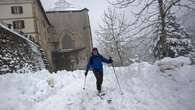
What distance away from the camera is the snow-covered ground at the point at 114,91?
9070 millimetres

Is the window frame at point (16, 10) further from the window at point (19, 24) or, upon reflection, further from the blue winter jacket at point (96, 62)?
the blue winter jacket at point (96, 62)

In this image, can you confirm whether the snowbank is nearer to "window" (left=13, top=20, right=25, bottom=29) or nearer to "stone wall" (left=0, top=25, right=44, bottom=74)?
"stone wall" (left=0, top=25, right=44, bottom=74)

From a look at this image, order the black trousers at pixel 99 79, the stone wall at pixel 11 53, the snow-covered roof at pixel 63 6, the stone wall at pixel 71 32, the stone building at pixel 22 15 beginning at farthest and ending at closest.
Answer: the snow-covered roof at pixel 63 6 → the stone wall at pixel 71 32 → the stone building at pixel 22 15 → the stone wall at pixel 11 53 → the black trousers at pixel 99 79

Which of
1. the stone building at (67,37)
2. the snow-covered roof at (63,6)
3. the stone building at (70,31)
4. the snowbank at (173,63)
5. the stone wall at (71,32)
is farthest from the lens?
the snow-covered roof at (63,6)

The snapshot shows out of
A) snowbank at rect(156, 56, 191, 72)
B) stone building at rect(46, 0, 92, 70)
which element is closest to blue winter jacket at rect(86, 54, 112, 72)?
snowbank at rect(156, 56, 191, 72)

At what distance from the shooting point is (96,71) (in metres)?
11.2

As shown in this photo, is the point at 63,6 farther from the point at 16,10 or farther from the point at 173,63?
the point at 173,63

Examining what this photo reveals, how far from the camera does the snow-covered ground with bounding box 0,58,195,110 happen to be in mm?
9070

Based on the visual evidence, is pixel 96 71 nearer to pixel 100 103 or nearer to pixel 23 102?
pixel 100 103

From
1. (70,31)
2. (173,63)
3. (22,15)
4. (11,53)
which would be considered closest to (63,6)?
(70,31)

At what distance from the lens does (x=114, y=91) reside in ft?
36.1

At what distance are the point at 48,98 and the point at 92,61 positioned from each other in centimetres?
234

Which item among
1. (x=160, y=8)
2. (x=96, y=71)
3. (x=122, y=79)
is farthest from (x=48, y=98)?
(x=160, y=8)

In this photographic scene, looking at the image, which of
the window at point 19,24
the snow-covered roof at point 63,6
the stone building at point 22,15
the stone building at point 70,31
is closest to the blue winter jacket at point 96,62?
the stone building at point 22,15
